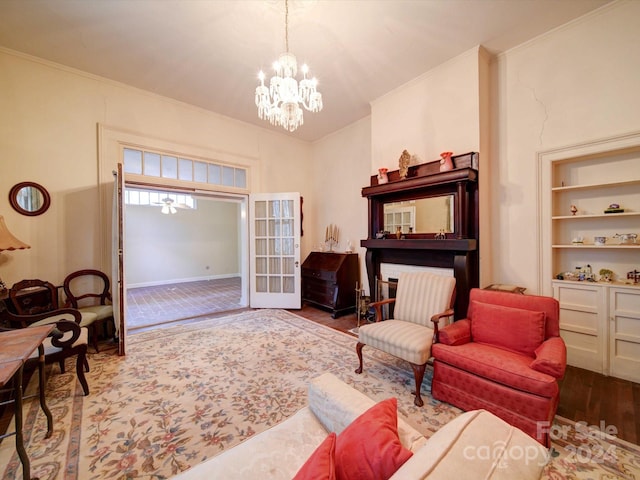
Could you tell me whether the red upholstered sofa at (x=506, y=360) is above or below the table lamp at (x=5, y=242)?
below

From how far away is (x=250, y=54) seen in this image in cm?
296

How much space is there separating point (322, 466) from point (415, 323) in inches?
84.0

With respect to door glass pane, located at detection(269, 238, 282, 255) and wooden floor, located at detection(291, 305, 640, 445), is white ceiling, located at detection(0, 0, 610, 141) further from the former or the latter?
wooden floor, located at detection(291, 305, 640, 445)

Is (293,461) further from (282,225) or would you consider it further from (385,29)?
(282,225)

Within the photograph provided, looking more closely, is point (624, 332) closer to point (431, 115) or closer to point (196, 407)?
point (431, 115)

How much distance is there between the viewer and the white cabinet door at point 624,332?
2279 mm

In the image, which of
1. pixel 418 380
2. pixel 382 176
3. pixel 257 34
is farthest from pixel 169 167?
pixel 418 380

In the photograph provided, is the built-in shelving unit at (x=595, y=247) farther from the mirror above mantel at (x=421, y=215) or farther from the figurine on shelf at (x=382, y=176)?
the figurine on shelf at (x=382, y=176)

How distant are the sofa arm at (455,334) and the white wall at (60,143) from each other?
13.4ft

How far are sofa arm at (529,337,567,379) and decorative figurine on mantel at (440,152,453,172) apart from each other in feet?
6.54

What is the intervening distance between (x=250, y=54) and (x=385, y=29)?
1532 millimetres

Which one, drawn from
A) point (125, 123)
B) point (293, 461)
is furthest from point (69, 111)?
point (293, 461)

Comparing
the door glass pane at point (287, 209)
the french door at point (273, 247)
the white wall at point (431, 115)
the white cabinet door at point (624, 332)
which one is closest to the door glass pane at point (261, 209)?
the french door at point (273, 247)

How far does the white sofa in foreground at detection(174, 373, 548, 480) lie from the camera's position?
0.59 meters
